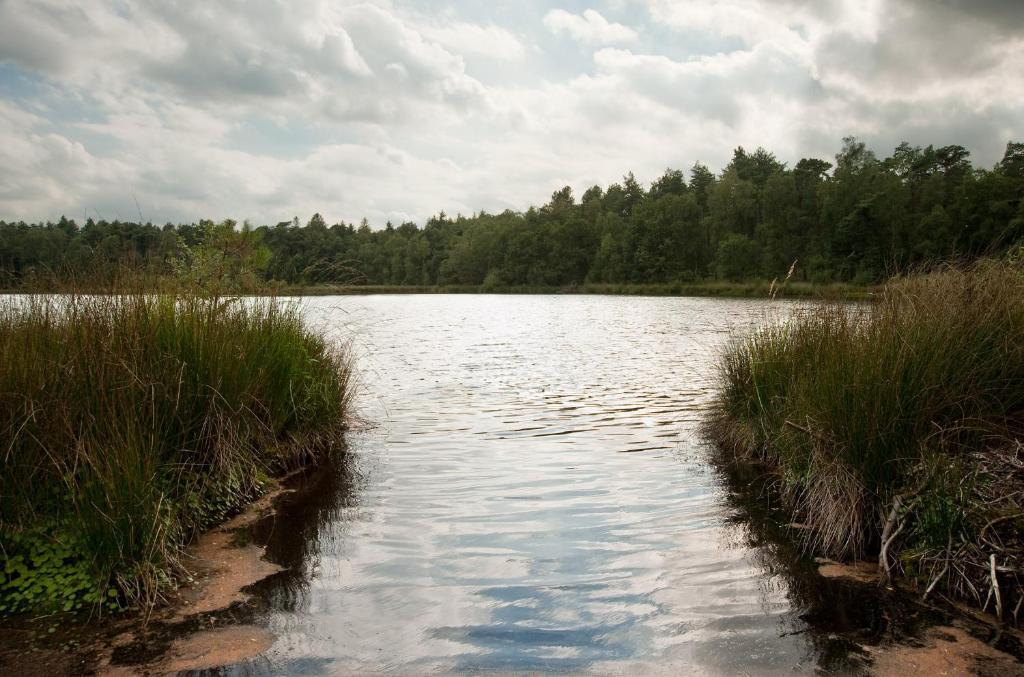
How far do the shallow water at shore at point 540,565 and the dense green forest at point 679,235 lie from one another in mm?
3245

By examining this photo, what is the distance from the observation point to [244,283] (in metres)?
8.74

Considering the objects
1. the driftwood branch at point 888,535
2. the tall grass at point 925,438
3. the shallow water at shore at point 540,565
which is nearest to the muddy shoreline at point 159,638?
the shallow water at shore at point 540,565

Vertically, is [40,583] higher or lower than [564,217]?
lower

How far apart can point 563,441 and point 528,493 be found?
8.79 feet

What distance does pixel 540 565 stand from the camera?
215 inches

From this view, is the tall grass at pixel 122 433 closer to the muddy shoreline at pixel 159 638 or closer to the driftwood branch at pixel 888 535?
the muddy shoreline at pixel 159 638

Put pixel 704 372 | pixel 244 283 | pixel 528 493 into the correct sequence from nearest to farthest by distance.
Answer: pixel 528 493
pixel 244 283
pixel 704 372

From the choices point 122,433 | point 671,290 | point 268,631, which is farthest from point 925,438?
point 671,290

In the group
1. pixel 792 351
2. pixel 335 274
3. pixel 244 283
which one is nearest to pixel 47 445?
pixel 244 283

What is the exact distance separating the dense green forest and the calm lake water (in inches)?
125

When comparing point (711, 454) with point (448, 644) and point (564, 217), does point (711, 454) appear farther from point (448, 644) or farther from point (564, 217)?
point (564, 217)

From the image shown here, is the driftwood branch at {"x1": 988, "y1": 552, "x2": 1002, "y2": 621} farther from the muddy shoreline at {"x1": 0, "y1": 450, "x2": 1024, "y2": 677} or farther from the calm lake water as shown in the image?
the calm lake water

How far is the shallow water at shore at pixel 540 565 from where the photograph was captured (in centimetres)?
412

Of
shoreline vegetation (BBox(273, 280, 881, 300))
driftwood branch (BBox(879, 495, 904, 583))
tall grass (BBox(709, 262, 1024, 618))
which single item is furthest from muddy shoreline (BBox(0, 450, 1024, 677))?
shoreline vegetation (BBox(273, 280, 881, 300))
